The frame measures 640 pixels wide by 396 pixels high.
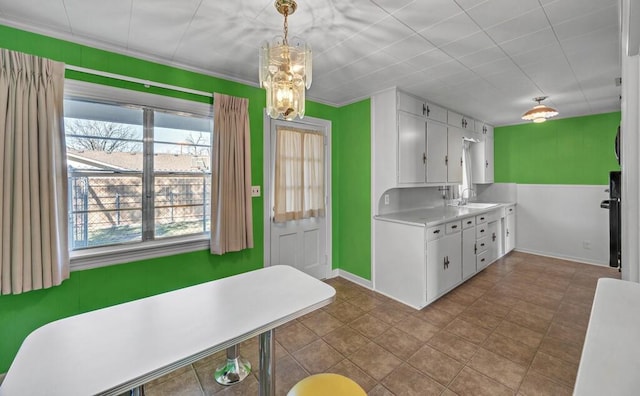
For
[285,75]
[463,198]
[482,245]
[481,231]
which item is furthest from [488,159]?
[285,75]

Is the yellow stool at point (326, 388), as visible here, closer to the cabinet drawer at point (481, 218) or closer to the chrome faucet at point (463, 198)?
the cabinet drawer at point (481, 218)

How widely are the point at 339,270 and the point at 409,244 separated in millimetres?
1255

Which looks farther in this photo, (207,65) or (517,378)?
(207,65)

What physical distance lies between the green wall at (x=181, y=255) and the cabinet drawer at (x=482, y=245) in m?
1.65

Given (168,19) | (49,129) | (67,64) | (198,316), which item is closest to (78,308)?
(49,129)

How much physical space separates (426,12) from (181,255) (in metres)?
2.71

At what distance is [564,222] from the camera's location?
172 inches

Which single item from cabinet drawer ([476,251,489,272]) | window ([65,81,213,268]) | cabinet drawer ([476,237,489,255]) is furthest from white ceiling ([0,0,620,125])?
cabinet drawer ([476,251,489,272])

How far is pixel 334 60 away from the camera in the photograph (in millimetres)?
2328

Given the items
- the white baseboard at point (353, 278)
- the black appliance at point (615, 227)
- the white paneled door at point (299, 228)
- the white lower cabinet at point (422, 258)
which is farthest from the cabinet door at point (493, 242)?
the white paneled door at point (299, 228)

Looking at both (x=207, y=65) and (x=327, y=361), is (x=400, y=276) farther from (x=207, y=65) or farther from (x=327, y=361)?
(x=207, y=65)

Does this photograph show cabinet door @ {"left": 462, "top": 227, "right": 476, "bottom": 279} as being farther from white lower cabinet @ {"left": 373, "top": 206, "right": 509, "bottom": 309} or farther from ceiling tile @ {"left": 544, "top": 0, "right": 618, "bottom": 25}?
ceiling tile @ {"left": 544, "top": 0, "right": 618, "bottom": 25}

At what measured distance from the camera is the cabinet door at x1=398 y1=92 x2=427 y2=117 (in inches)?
121

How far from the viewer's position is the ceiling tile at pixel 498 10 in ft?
5.13
